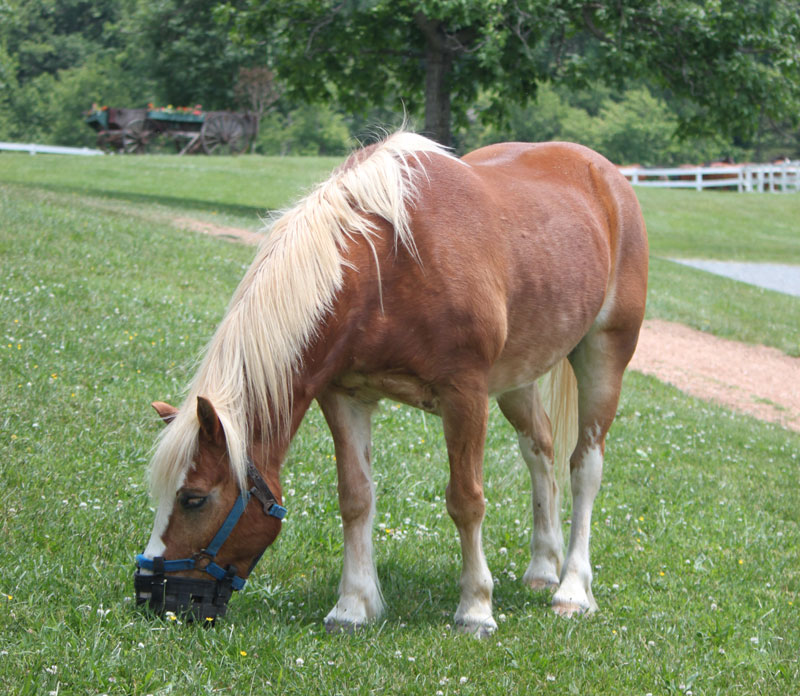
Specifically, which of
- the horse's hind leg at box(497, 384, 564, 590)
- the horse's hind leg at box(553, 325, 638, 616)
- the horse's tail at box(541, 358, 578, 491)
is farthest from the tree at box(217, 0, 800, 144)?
the horse's hind leg at box(497, 384, 564, 590)

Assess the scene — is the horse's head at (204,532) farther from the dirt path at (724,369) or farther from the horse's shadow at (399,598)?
the dirt path at (724,369)

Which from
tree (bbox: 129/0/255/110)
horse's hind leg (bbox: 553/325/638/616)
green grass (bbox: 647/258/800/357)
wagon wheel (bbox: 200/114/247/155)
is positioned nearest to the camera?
horse's hind leg (bbox: 553/325/638/616)

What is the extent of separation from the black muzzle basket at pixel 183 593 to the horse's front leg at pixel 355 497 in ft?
2.00

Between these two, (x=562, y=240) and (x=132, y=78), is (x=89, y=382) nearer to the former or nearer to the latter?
(x=562, y=240)

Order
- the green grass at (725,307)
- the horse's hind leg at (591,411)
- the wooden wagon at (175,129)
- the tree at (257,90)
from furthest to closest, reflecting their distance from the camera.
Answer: the tree at (257,90), the wooden wagon at (175,129), the green grass at (725,307), the horse's hind leg at (591,411)

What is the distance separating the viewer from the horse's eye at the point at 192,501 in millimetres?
3326

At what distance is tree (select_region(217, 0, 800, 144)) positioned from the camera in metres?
16.9

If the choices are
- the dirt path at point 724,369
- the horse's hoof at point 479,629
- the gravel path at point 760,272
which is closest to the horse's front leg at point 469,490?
the horse's hoof at point 479,629

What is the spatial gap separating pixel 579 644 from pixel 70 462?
9.32ft

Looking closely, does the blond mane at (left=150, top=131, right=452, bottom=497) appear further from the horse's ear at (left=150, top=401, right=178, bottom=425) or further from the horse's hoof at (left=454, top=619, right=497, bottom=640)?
the horse's hoof at (left=454, top=619, right=497, bottom=640)

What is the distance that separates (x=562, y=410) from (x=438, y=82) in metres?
14.3

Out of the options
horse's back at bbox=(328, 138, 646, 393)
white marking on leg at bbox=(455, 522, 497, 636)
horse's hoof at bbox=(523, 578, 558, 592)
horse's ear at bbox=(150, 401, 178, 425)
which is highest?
horse's back at bbox=(328, 138, 646, 393)

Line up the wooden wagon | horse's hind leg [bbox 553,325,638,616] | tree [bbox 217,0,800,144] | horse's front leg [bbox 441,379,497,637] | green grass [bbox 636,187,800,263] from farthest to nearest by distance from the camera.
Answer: the wooden wagon → green grass [bbox 636,187,800,263] → tree [bbox 217,0,800,144] → horse's hind leg [bbox 553,325,638,616] → horse's front leg [bbox 441,379,497,637]

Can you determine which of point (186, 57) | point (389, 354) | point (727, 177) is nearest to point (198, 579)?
point (389, 354)
